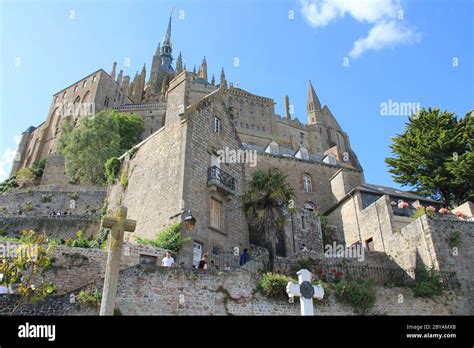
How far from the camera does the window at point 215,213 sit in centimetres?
2108

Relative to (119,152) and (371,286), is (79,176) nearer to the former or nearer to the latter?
(119,152)

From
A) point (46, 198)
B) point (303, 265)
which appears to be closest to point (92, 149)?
point (46, 198)

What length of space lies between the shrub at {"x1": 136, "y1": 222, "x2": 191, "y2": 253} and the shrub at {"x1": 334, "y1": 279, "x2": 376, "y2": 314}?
6.50 m

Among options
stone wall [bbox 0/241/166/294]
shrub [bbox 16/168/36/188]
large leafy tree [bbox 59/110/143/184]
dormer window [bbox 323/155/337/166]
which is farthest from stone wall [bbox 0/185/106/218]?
dormer window [bbox 323/155/337/166]

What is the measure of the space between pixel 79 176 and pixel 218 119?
2062 cm

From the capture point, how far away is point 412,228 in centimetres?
2039

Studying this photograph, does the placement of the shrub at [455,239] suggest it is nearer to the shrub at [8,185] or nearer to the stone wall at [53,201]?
the stone wall at [53,201]

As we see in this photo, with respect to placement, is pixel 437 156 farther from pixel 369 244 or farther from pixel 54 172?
pixel 54 172

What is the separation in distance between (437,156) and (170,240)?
789 inches

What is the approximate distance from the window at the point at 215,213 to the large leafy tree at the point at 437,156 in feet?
49.1

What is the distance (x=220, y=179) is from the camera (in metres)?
22.1

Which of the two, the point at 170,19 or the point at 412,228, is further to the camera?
the point at 170,19

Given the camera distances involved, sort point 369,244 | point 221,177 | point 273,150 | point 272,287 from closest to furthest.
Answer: point 272,287 → point 221,177 → point 369,244 → point 273,150
